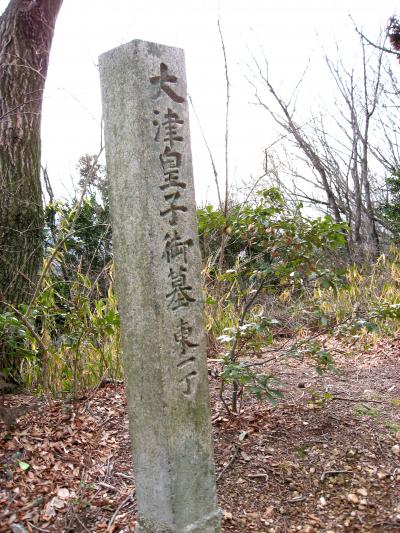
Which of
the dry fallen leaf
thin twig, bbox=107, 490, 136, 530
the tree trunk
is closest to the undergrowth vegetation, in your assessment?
the tree trunk

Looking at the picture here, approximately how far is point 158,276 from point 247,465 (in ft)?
4.66

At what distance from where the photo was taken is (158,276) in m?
2.00

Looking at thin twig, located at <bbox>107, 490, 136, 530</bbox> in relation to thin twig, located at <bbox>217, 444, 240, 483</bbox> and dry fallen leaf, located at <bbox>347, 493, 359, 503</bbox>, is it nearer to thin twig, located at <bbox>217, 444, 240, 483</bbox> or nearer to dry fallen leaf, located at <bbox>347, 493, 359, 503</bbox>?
thin twig, located at <bbox>217, 444, 240, 483</bbox>

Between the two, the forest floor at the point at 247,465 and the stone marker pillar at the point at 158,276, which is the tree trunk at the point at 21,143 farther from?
the stone marker pillar at the point at 158,276

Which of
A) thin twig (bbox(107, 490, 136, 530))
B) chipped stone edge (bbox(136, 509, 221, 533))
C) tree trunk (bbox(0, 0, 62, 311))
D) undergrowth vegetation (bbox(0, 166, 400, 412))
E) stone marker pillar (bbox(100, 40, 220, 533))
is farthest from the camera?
tree trunk (bbox(0, 0, 62, 311))

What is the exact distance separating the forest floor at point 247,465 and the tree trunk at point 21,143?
0.97 metres

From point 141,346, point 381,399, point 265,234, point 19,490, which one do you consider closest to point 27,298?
point 19,490

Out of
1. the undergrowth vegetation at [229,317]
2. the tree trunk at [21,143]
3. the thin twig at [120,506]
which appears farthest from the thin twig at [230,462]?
the tree trunk at [21,143]

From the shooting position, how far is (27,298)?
394cm

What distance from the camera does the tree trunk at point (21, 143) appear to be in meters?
3.91

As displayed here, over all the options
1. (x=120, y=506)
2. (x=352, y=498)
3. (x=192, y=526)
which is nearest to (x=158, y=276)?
(x=192, y=526)

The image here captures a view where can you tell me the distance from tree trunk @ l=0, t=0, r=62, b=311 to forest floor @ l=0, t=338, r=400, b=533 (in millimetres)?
974

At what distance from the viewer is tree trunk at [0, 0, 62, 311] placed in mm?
3912

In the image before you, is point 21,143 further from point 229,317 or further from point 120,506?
point 120,506
